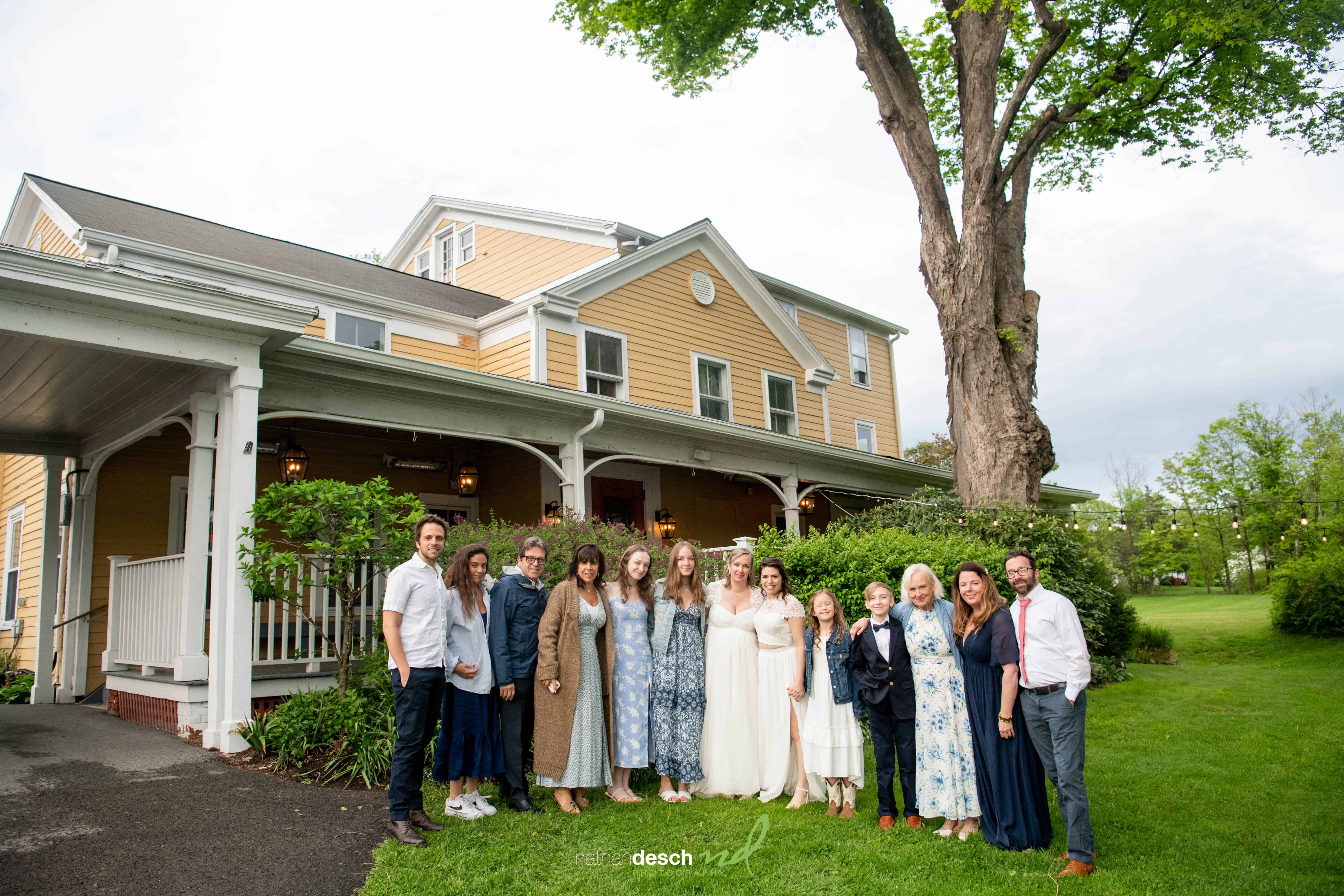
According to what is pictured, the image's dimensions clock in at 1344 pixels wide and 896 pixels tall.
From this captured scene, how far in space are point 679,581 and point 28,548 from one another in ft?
35.6

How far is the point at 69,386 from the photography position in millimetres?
7793

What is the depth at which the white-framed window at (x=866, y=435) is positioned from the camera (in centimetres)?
2122

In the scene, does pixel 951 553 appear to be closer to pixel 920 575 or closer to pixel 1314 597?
pixel 920 575

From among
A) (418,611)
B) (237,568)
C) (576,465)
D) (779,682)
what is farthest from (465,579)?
(576,465)

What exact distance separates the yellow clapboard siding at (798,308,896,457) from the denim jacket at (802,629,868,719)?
48.2 feet

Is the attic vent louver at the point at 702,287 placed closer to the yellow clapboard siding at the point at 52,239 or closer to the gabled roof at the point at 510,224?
the gabled roof at the point at 510,224

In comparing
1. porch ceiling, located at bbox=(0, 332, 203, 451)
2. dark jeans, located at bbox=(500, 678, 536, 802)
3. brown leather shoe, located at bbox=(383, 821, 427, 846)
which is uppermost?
porch ceiling, located at bbox=(0, 332, 203, 451)

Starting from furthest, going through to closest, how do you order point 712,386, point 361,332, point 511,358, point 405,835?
point 712,386 < point 511,358 < point 361,332 < point 405,835

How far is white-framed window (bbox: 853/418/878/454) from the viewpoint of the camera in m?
21.2

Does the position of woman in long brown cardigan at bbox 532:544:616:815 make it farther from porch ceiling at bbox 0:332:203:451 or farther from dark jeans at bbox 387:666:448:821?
porch ceiling at bbox 0:332:203:451

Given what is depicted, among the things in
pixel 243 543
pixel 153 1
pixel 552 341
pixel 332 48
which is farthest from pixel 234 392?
pixel 332 48

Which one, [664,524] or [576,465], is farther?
[664,524]

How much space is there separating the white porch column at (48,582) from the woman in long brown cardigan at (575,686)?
7.95 m

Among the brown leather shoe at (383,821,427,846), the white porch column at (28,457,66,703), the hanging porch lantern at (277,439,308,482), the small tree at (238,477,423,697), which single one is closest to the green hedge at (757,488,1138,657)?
the small tree at (238,477,423,697)
